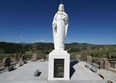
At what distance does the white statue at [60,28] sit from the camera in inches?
452

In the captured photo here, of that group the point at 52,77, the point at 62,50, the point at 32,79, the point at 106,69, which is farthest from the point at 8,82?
the point at 106,69

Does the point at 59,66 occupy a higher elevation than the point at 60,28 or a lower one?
lower

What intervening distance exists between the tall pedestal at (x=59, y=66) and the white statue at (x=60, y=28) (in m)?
0.63

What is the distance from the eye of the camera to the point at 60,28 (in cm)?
1152

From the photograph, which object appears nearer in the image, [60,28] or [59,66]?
[59,66]

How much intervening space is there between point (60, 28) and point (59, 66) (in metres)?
2.25

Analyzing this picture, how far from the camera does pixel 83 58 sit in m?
24.9

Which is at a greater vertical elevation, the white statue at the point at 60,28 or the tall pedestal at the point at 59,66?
the white statue at the point at 60,28

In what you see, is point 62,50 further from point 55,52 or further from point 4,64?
point 4,64

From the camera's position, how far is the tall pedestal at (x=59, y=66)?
1087 centimetres

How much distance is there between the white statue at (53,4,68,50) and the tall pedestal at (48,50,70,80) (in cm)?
63

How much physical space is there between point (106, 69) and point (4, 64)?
918cm

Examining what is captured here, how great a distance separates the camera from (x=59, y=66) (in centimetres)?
1095

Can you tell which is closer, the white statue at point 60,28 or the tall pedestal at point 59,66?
the tall pedestal at point 59,66
